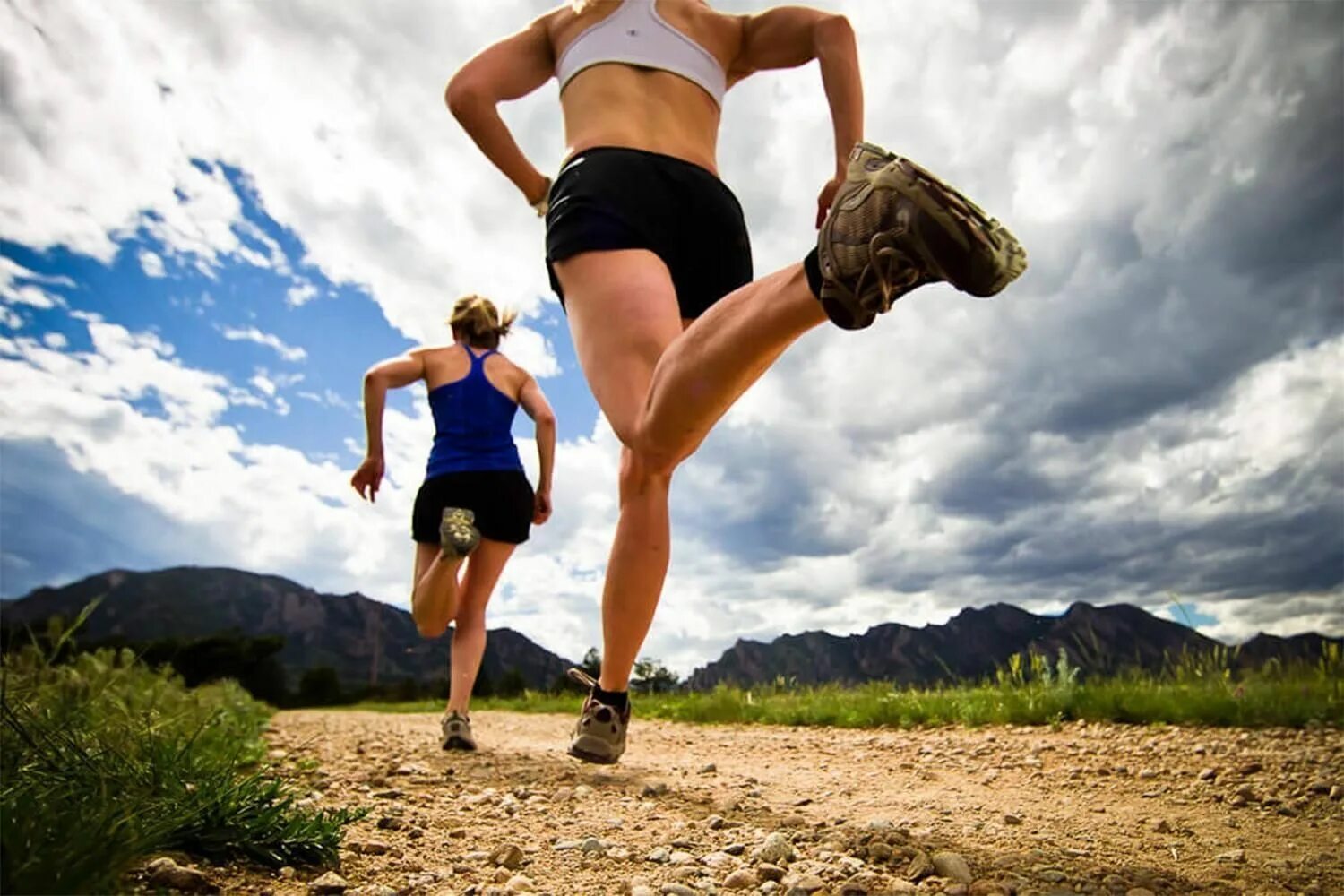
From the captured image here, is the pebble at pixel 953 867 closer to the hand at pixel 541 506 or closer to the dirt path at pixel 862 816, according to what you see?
the dirt path at pixel 862 816

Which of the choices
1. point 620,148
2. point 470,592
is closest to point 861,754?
point 470,592

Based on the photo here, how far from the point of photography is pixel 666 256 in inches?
107

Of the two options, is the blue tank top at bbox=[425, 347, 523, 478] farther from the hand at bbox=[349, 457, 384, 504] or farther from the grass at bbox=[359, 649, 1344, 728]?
the grass at bbox=[359, 649, 1344, 728]

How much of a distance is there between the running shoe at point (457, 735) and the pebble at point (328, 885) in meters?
2.82

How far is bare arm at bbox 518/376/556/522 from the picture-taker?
5.32 meters

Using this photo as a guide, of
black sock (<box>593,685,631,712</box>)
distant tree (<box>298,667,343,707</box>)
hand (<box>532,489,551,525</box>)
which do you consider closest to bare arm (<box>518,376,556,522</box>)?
hand (<box>532,489,551,525</box>)

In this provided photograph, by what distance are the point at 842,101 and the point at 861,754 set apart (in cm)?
315

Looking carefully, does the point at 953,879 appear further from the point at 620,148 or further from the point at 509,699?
the point at 509,699

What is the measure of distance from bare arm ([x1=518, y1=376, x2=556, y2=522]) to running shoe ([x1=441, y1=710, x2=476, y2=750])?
1272 mm

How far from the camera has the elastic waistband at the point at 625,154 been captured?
2625 mm

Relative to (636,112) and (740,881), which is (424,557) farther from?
(740,881)

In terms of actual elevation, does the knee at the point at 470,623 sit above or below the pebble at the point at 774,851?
above

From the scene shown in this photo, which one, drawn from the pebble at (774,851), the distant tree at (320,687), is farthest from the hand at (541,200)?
the distant tree at (320,687)

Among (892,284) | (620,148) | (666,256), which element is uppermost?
(620,148)
